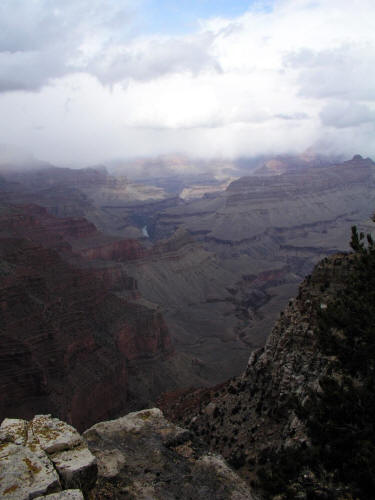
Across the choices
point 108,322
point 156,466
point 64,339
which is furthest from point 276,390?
point 108,322

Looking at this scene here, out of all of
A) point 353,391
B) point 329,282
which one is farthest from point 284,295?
point 353,391

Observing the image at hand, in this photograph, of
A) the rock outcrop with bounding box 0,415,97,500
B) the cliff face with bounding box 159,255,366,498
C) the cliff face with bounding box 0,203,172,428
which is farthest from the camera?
the cliff face with bounding box 0,203,172,428

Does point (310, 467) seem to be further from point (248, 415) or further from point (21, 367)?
point (21, 367)

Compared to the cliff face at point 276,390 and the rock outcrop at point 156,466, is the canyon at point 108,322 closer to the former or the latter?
the cliff face at point 276,390

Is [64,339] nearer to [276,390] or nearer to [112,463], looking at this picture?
[276,390]

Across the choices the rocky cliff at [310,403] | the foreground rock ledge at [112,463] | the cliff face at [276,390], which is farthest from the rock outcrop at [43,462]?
the cliff face at [276,390]

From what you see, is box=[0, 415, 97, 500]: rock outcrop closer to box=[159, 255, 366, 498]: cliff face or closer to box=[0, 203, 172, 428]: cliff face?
box=[159, 255, 366, 498]: cliff face

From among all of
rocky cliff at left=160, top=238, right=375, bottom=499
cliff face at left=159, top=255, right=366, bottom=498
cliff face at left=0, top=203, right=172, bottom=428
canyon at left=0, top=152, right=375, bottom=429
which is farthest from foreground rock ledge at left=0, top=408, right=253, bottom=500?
canyon at left=0, top=152, right=375, bottom=429

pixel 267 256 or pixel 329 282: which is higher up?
pixel 329 282
